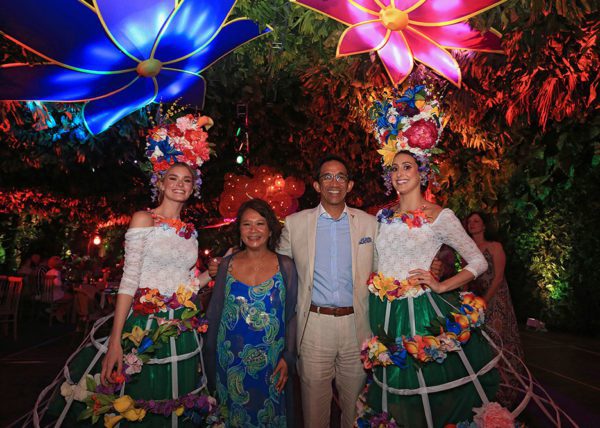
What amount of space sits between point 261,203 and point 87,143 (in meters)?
3.73

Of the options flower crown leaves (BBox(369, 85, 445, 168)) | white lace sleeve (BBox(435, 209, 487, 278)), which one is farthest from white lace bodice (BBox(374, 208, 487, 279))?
flower crown leaves (BBox(369, 85, 445, 168))

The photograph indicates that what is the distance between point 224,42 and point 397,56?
1276 mm

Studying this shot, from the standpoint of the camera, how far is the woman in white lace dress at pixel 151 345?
9.32ft

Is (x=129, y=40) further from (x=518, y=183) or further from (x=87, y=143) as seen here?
(x=518, y=183)

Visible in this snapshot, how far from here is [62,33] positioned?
2.87 meters

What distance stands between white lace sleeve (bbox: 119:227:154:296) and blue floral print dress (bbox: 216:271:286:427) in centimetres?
60

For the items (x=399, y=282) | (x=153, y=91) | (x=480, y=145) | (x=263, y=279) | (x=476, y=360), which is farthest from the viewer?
(x=480, y=145)

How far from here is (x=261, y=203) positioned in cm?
352

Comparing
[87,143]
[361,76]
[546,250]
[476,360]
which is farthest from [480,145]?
[87,143]

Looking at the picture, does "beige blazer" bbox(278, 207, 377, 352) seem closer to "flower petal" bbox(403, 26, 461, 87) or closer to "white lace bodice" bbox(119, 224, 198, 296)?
"white lace bodice" bbox(119, 224, 198, 296)

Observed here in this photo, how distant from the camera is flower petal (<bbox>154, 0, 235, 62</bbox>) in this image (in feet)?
10.0

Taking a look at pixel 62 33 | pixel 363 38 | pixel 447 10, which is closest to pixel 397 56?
pixel 363 38

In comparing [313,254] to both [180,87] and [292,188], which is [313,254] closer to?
[180,87]

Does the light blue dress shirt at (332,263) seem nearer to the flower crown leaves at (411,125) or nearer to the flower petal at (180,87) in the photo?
the flower crown leaves at (411,125)
